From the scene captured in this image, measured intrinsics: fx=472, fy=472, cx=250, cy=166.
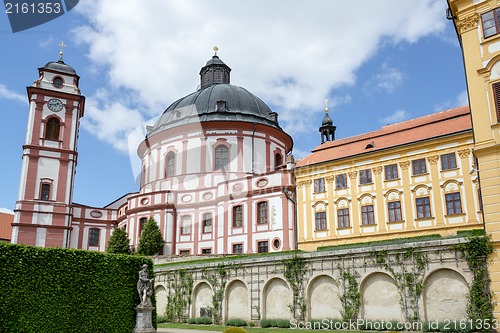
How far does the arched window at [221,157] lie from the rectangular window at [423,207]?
65.7 ft

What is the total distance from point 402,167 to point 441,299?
14432 mm

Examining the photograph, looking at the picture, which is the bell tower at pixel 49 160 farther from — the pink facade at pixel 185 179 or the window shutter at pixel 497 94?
the window shutter at pixel 497 94

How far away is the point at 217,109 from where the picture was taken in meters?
48.3

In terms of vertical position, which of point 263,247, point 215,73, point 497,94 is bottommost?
point 263,247

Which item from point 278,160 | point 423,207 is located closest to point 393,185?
point 423,207

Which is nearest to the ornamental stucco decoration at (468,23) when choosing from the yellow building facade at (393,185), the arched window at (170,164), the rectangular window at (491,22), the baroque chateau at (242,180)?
the rectangular window at (491,22)

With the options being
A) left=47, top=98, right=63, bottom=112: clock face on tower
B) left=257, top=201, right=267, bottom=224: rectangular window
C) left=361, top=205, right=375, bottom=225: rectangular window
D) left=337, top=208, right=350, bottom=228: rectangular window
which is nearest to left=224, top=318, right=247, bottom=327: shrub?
left=337, top=208, right=350, bottom=228: rectangular window

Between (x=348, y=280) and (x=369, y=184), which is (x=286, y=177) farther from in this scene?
(x=348, y=280)

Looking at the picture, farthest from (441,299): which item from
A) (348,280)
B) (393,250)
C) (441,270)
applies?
(348,280)

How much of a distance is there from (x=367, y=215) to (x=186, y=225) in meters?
17.3

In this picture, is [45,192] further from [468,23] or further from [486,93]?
[486,93]

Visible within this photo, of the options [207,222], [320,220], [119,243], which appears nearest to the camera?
[320,220]

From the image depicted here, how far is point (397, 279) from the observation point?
22016mm

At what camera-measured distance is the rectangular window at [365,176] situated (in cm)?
3495
